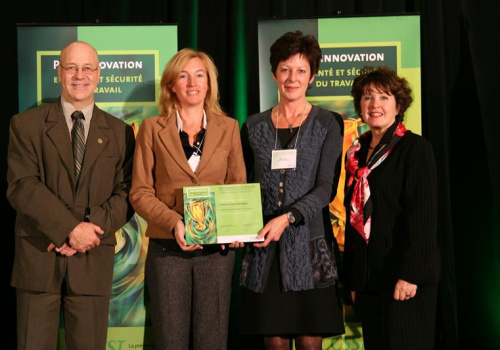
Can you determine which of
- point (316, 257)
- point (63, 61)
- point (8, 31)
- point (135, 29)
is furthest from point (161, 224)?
point (8, 31)

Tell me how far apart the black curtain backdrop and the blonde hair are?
1.39 meters

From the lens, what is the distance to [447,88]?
4.46 metres

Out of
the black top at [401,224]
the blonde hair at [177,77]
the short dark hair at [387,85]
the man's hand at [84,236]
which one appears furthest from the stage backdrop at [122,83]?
the black top at [401,224]

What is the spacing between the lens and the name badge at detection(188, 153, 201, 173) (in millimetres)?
2924

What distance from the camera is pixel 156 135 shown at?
2.94 meters

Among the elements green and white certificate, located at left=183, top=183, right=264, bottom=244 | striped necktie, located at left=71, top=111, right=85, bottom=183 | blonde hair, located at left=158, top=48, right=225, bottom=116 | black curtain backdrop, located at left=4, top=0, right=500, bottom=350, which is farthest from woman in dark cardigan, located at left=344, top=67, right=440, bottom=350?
black curtain backdrop, located at left=4, top=0, right=500, bottom=350

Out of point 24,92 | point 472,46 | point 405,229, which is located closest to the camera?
point 405,229

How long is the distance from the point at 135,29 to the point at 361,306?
2.18 meters

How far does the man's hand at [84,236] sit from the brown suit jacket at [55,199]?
0.03 m

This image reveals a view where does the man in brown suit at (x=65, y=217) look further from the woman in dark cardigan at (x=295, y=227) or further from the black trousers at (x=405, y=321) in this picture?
the black trousers at (x=405, y=321)

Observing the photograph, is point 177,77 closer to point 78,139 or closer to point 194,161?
point 194,161

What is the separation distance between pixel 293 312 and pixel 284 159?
738 mm

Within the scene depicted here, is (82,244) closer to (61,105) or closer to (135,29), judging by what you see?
(61,105)

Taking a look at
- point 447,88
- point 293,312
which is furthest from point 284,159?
point 447,88
